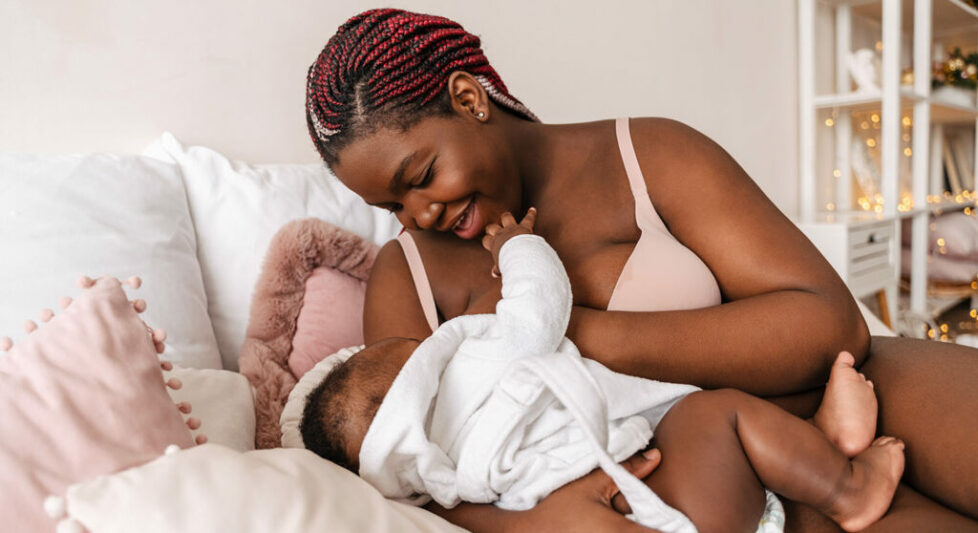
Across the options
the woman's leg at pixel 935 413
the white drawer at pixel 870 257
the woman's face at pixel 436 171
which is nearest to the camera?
the woman's leg at pixel 935 413

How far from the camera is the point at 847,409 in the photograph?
2.85ft

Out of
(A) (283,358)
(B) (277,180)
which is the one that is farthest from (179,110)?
(A) (283,358)

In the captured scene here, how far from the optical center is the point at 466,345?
0.86 m

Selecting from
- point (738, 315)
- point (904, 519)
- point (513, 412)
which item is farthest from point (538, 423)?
point (904, 519)

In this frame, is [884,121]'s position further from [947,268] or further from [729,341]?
[729,341]

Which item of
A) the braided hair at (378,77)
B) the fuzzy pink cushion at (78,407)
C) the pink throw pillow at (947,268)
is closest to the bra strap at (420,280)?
the braided hair at (378,77)

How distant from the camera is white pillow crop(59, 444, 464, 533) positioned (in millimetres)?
495

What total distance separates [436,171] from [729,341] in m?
0.46

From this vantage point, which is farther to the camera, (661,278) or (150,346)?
(661,278)

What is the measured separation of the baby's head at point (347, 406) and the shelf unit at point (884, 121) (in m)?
2.34

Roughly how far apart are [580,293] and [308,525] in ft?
1.86

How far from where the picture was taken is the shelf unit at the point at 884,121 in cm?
293

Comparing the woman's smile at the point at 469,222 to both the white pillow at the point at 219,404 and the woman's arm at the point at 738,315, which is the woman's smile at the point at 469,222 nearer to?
the woman's arm at the point at 738,315

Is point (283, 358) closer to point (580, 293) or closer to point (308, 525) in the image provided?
point (580, 293)
